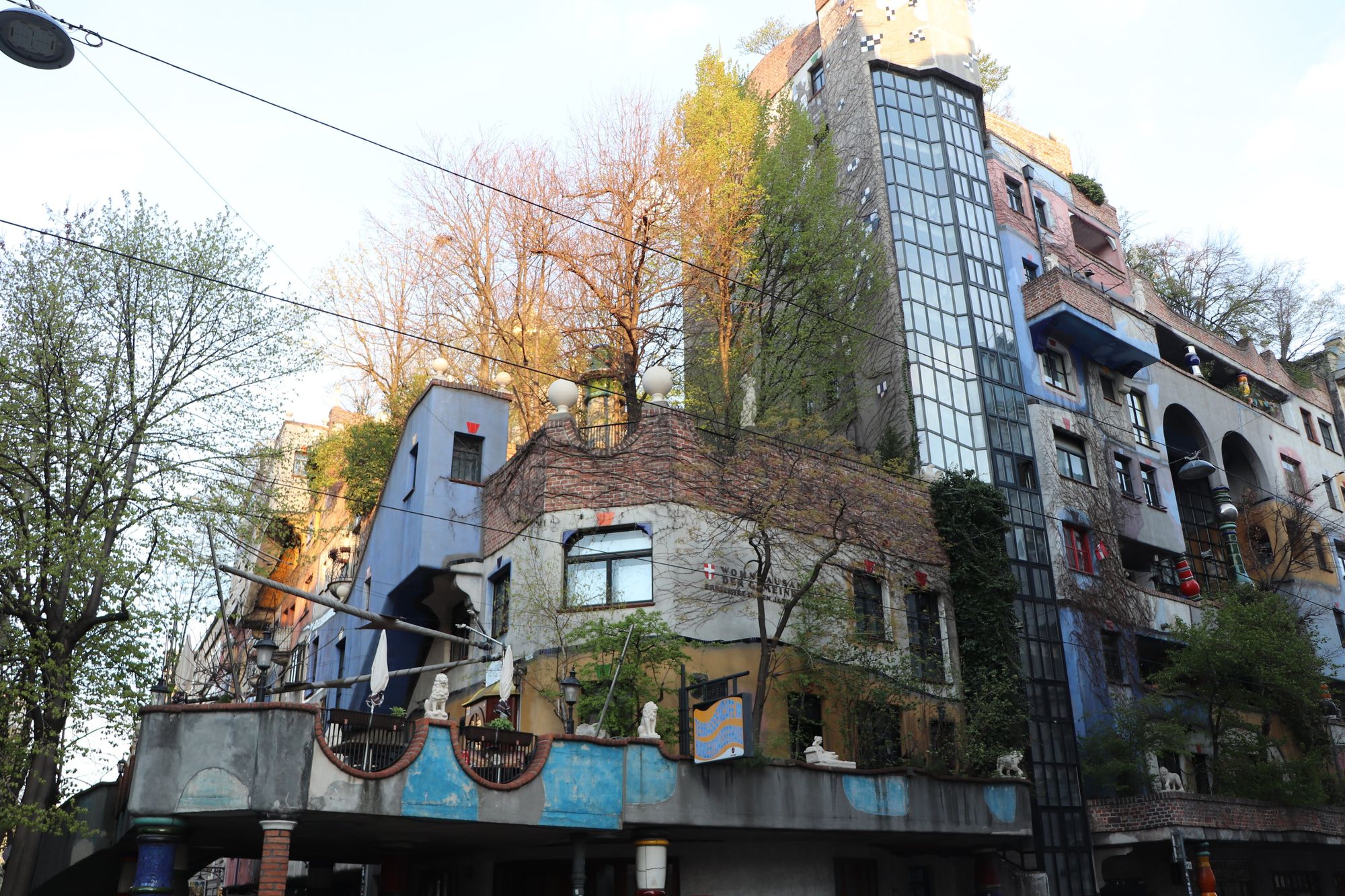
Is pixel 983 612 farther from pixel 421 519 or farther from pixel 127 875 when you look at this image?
pixel 127 875

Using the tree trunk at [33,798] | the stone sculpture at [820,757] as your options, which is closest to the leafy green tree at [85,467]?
the tree trunk at [33,798]

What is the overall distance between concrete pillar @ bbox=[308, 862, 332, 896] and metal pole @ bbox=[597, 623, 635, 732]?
419 inches

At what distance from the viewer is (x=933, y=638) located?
23.6 metres

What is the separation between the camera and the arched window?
67.8ft

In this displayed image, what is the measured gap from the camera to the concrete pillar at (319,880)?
82.3ft

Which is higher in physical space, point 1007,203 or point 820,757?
point 1007,203

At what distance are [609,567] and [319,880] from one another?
1120 cm

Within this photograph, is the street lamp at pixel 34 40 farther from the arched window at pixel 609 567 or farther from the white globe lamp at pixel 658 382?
the white globe lamp at pixel 658 382

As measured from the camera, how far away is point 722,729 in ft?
54.9

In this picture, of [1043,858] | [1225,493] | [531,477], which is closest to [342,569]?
[531,477]

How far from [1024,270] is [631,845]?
71.5 feet

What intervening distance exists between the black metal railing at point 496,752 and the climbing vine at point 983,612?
9.84 m

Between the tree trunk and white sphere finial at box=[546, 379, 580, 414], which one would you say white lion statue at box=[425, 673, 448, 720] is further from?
white sphere finial at box=[546, 379, 580, 414]

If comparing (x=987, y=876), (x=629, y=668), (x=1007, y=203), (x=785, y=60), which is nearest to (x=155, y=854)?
(x=629, y=668)
